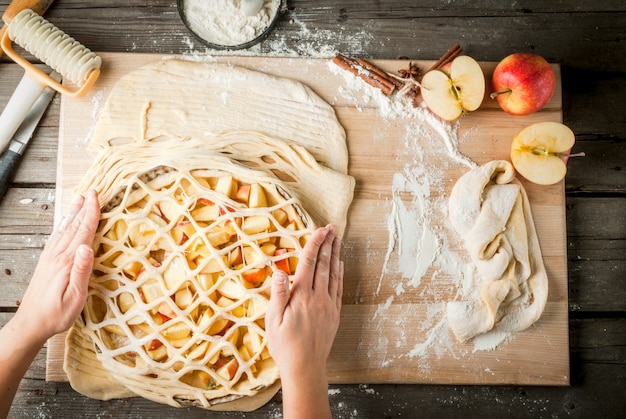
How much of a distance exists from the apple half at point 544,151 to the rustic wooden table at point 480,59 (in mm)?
152

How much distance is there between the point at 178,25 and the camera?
117cm

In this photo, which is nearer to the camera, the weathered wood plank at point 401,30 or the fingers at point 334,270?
the fingers at point 334,270

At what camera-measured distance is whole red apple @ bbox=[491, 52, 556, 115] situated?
103cm

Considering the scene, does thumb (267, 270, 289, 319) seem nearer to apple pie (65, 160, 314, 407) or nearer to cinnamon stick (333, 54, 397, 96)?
apple pie (65, 160, 314, 407)

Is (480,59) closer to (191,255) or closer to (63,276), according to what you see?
(191,255)

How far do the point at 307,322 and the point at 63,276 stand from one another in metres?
0.45

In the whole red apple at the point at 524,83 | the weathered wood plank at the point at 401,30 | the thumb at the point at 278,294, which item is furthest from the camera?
the weathered wood plank at the point at 401,30

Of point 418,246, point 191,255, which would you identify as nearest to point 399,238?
point 418,246

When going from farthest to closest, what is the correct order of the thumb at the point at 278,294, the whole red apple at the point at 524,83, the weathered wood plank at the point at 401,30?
the weathered wood plank at the point at 401,30 → the whole red apple at the point at 524,83 → the thumb at the point at 278,294

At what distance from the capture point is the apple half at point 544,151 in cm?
106

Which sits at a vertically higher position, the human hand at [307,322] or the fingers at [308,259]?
the fingers at [308,259]

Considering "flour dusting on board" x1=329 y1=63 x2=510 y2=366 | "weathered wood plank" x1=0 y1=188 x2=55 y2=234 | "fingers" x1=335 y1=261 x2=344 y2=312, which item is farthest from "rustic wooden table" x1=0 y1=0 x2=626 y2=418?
"fingers" x1=335 y1=261 x2=344 y2=312

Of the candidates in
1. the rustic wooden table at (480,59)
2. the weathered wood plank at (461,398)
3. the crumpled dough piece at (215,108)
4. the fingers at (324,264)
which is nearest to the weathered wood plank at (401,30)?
the rustic wooden table at (480,59)

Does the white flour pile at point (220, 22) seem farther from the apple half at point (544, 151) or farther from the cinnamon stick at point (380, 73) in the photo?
the apple half at point (544, 151)
